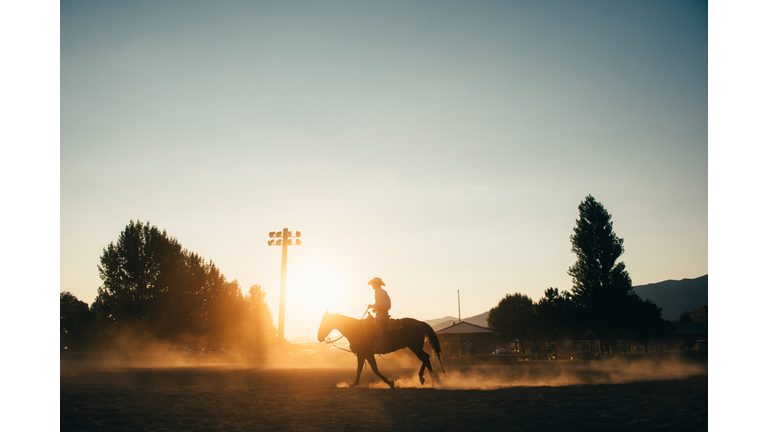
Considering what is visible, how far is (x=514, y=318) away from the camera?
6481 cm

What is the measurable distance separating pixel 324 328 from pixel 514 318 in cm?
5720

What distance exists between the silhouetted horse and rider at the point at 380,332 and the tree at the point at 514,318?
4042 cm

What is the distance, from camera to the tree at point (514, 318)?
58.1 metres

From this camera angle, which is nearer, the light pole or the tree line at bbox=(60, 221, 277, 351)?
the light pole

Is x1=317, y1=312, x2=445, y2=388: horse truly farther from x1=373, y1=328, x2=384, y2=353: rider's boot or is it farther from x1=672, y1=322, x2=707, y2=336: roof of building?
x1=672, y1=322, x2=707, y2=336: roof of building

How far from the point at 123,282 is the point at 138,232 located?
5269 millimetres

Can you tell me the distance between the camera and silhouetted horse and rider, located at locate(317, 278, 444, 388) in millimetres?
12484

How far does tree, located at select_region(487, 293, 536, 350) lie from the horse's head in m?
41.1

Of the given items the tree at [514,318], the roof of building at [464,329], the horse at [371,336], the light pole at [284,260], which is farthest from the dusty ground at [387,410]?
the tree at [514,318]

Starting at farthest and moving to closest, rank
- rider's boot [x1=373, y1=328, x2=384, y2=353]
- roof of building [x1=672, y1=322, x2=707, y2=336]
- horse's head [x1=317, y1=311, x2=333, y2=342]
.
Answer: roof of building [x1=672, y1=322, x2=707, y2=336]
horse's head [x1=317, y1=311, x2=333, y2=342]
rider's boot [x1=373, y1=328, x2=384, y2=353]

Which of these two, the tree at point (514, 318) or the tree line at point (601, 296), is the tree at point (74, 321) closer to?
the tree at point (514, 318)

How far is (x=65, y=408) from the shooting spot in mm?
8016

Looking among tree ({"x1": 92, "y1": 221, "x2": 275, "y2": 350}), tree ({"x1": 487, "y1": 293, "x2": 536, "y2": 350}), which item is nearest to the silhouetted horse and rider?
tree ({"x1": 92, "y1": 221, "x2": 275, "y2": 350})

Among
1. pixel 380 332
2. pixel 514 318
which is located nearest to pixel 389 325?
pixel 380 332
